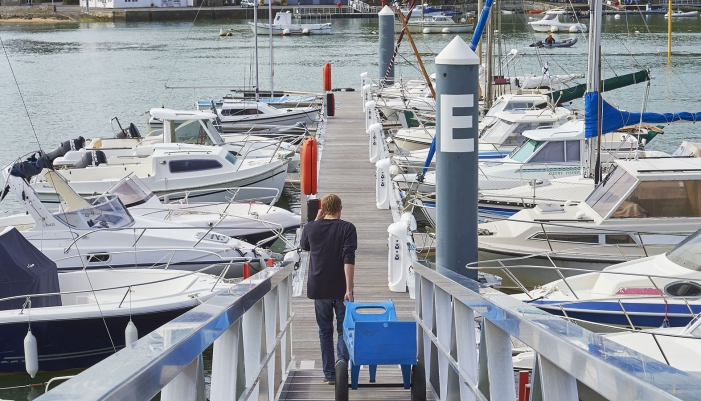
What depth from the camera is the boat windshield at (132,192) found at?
52.2ft

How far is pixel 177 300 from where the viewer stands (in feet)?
37.5

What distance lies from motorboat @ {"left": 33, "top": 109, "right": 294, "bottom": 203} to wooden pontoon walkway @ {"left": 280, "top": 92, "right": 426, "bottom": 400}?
1.70 meters

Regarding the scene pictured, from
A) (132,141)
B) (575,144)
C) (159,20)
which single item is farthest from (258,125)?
(159,20)

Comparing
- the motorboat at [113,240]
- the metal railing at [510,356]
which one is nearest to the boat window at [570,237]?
the motorboat at [113,240]

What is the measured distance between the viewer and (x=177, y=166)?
19469 millimetres

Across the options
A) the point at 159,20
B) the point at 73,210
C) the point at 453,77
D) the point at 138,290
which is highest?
the point at 159,20

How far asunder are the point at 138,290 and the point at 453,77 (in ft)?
23.0

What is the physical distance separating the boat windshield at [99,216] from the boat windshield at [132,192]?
187cm

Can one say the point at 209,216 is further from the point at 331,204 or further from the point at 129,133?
the point at 129,133

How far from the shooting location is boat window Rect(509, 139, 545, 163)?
725 inches

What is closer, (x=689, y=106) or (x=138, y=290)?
(x=138, y=290)

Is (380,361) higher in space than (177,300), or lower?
higher

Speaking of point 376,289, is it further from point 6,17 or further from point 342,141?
point 6,17

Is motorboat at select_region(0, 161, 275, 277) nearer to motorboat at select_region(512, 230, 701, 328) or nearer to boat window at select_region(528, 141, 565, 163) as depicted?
motorboat at select_region(512, 230, 701, 328)
